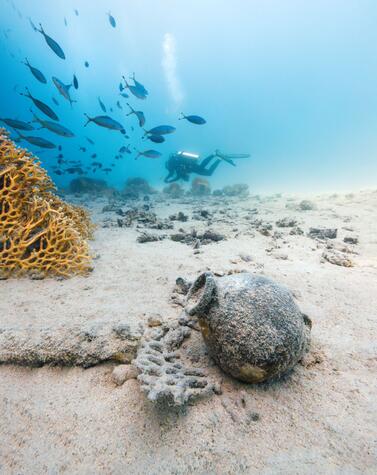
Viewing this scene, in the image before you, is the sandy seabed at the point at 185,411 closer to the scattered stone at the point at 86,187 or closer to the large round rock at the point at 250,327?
the large round rock at the point at 250,327

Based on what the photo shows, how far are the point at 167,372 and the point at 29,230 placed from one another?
289 centimetres

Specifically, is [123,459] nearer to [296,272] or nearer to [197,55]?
[296,272]

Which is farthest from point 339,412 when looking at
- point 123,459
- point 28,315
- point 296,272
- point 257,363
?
point 28,315

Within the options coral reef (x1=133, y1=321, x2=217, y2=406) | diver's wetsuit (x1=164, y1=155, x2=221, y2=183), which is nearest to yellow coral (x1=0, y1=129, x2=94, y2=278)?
coral reef (x1=133, y1=321, x2=217, y2=406)

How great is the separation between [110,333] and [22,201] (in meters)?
2.75

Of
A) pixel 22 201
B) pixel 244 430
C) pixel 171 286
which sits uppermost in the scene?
pixel 22 201

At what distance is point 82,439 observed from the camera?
4.77ft

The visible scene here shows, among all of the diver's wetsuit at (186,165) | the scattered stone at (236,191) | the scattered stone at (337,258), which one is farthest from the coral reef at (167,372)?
the scattered stone at (236,191)

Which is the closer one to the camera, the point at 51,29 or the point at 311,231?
the point at 311,231

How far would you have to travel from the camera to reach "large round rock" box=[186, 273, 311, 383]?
1.60m

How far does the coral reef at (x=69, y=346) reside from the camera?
1914 mm

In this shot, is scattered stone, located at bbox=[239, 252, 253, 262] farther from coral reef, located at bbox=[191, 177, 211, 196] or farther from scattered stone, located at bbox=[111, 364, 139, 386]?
coral reef, located at bbox=[191, 177, 211, 196]

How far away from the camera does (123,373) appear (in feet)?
5.92

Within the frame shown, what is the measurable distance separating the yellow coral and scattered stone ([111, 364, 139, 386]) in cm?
202
